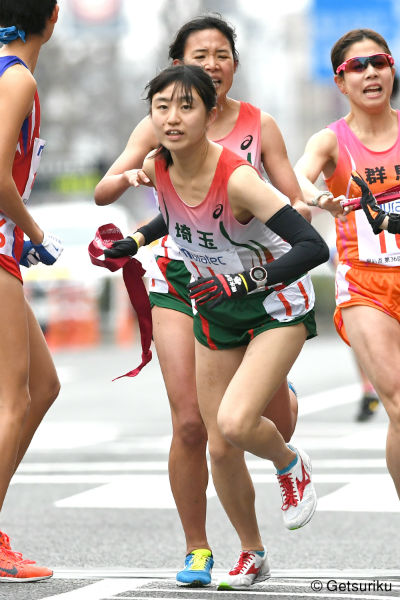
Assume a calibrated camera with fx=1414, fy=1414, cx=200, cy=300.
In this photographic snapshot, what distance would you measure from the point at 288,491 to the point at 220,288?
1072 mm

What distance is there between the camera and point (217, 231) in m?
5.47

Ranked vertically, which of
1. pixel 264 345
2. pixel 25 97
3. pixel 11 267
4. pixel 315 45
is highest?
pixel 315 45

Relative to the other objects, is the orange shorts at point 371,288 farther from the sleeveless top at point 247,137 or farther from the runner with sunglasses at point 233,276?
the sleeveless top at point 247,137

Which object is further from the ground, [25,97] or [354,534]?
[25,97]

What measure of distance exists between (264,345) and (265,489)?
3863 millimetres

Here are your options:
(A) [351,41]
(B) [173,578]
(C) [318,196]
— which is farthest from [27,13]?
(B) [173,578]

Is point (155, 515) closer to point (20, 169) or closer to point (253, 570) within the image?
point (253, 570)

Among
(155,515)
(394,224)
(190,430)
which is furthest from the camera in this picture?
(155,515)

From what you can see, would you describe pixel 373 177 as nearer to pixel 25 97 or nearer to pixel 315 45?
pixel 25 97

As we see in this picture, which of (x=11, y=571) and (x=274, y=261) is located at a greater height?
(x=274, y=261)

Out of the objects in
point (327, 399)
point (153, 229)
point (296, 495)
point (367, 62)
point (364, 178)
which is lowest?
point (327, 399)

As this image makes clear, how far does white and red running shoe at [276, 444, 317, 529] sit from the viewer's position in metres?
5.80

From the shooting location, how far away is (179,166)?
18.2ft

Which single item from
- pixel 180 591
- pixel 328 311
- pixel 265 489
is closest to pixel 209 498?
pixel 265 489
